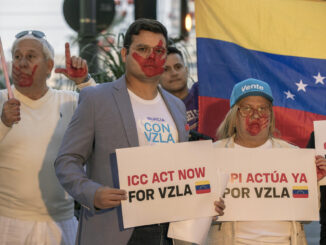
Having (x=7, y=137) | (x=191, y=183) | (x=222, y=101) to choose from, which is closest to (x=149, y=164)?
(x=191, y=183)

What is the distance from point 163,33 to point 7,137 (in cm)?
128

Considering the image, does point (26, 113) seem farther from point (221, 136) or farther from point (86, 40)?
point (86, 40)

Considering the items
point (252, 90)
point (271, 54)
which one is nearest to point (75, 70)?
point (252, 90)

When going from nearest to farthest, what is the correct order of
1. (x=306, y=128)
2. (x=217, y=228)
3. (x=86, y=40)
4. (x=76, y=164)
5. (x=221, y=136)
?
1. (x=76, y=164)
2. (x=217, y=228)
3. (x=221, y=136)
4. (x=306, y=128)
5. (x=86, y=40)

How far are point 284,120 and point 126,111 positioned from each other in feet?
6.73

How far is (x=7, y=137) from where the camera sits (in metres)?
4.56

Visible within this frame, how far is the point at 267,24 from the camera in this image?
18.3 ft

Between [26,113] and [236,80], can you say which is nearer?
[26,113]

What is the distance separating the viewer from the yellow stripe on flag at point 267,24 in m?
5.56

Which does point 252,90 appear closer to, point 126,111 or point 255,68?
point 126,111

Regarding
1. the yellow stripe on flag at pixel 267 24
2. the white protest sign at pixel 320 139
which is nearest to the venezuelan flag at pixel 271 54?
the yellow stripe on flag at pixel 267 24

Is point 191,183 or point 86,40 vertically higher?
point 86,40

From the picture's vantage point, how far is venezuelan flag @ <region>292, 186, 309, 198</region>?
4.32 m

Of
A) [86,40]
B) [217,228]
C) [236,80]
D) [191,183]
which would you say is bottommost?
[217,228]
